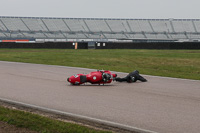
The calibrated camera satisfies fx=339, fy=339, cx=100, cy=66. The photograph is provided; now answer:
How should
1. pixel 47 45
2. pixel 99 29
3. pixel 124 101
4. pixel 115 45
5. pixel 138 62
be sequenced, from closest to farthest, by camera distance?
pixel 124 101 → pixel 138 62 → pixel 115 45 → pixel 47 45 → pixel 99 29

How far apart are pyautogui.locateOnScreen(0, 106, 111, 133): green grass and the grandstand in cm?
→ 6870

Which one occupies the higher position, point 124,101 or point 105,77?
point 105,77

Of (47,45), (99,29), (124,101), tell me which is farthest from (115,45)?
(99,29)

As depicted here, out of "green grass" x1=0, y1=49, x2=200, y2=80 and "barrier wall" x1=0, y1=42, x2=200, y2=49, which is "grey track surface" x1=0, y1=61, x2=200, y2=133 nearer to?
"green grass" x1=0, y1=49, x2=200, y2=80

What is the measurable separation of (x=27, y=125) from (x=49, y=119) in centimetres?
51

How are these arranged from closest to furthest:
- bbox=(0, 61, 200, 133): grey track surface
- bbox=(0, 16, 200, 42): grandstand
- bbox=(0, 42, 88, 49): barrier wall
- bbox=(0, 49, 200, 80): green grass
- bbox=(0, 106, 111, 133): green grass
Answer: bbox=(0, 106, 111, 133): green grass
bbox=(0, 61, 200, 133): grey track surface
bbox=(0, 49, 200, 80): green grass
bbox=(0, 42, 88, 49): barrier wall
bbox=(0, 16, 200, 42): grandstand

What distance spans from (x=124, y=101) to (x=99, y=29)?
75421 millimetres

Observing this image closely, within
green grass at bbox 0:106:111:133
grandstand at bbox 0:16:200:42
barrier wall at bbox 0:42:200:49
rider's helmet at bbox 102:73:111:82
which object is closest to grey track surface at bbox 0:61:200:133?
rider's helmet at bbox 102:73:111:82

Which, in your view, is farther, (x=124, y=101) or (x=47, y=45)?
(x=47, y=45)

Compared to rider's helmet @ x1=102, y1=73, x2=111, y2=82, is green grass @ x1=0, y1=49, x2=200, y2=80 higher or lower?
higher

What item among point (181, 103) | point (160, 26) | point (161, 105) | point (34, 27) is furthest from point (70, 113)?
point (160, 26)

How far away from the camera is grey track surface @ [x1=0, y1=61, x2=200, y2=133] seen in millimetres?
5465

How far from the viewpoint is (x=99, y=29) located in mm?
82000

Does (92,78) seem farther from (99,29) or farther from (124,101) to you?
(99,29)
